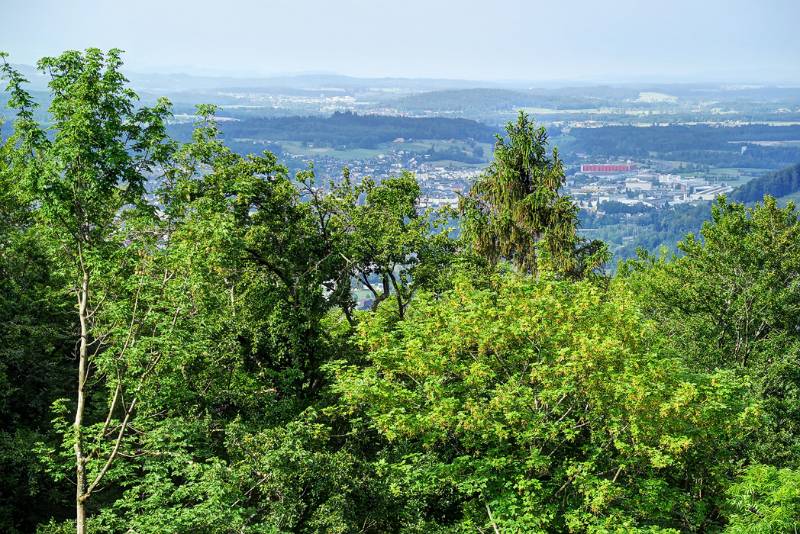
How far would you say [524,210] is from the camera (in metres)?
28.5

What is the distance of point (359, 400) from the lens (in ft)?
52.2

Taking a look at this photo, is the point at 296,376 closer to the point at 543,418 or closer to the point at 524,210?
the point at 543,418

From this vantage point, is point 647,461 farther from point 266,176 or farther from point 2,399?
point 2,399

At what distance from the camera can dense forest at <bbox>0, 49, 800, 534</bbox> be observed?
45.1 ft

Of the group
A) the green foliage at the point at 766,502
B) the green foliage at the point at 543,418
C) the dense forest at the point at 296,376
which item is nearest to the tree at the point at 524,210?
the dense forest at the point at 296,376

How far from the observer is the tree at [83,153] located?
13367 millimetres

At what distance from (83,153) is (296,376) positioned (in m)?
8.35

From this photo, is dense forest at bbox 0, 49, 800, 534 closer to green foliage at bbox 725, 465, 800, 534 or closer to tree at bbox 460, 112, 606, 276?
green foliage at bbox 725, 465, 800, 534

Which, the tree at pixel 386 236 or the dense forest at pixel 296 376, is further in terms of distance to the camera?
the tree at pixel 386 236

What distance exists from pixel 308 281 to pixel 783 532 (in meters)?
13.5

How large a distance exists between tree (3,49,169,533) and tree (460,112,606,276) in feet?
55.1

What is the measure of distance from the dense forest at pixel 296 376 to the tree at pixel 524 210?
5047 mm

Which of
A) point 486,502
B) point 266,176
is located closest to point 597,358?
point 486,502

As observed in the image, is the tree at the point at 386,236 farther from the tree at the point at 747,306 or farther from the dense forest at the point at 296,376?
the tree at the point at 747,306
